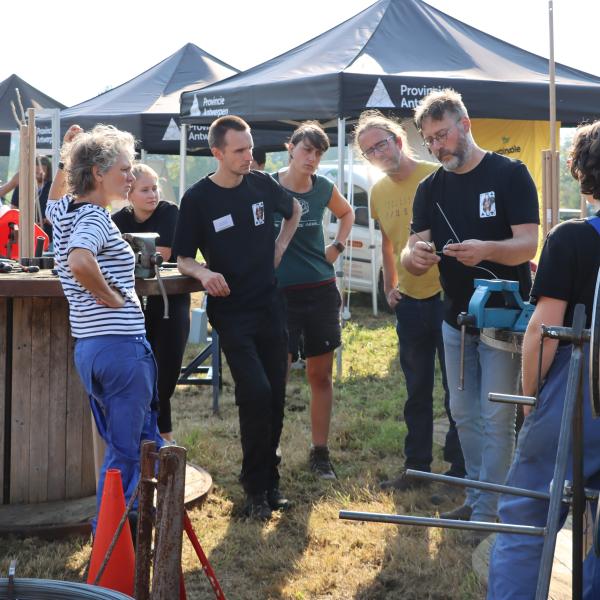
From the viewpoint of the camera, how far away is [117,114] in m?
12.8

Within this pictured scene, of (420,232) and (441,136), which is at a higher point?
(441,136)

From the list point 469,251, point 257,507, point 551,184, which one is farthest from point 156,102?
point 469,251

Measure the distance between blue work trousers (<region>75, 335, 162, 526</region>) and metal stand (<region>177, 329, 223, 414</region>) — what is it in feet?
8.01

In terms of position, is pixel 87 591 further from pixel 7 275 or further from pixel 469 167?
pixel 469 167

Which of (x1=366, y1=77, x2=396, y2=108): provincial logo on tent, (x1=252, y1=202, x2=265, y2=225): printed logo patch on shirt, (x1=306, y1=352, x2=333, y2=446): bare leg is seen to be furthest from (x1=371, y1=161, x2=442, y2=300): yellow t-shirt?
(x1=366, y1=77, x2=396, y2=108): provincial logo on tent

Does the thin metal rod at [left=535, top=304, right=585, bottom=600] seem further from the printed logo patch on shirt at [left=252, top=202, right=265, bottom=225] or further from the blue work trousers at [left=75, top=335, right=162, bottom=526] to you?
the printed logo patch on shirt at [left=252, top=202, right=265, bottom=225]

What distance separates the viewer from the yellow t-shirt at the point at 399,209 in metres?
5.09

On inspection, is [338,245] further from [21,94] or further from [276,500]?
[21,94]

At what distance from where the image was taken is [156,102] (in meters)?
13.4

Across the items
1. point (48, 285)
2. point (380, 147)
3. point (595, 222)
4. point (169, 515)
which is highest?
point (380, 147)

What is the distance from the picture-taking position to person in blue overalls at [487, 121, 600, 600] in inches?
106

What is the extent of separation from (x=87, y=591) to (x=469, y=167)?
8.66 ft

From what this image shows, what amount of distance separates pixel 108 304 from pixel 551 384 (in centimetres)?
175

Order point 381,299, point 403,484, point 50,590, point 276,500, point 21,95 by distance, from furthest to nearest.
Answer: point 21,95
point 381,299
point 403,484
point 276,500
point 50,590
